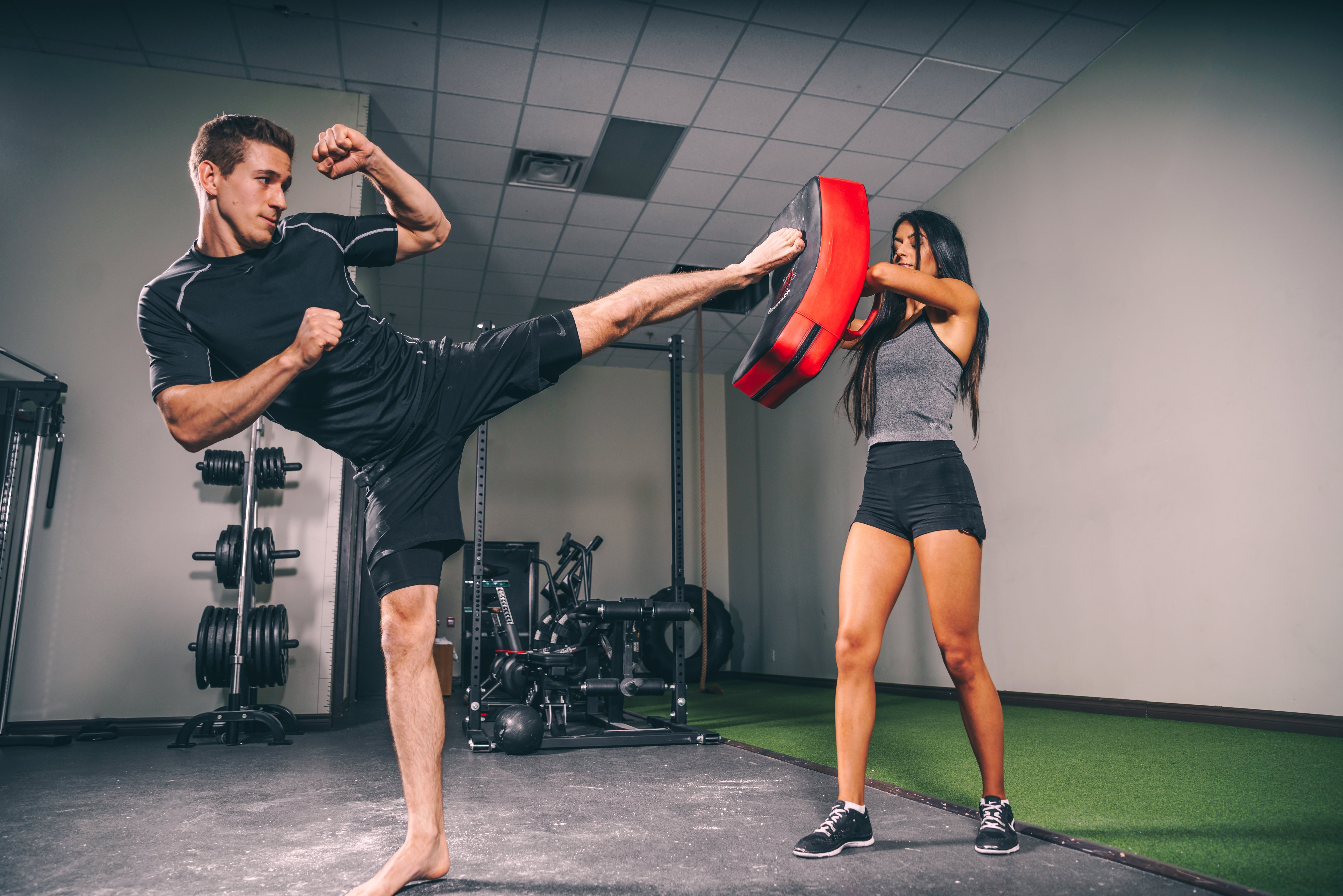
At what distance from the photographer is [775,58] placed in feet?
14.1

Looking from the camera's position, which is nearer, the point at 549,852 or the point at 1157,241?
the point at 549,852

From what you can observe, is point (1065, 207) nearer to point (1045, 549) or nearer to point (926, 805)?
point (1045, 549)

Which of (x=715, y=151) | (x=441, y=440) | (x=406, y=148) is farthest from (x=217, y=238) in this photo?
(x=715, y=151)

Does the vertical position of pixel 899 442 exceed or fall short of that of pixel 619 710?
it exceeds it

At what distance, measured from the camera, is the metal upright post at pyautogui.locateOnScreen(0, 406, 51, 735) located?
A: 3498 mm

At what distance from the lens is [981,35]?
4141 millimetres

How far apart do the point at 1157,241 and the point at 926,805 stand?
322cm

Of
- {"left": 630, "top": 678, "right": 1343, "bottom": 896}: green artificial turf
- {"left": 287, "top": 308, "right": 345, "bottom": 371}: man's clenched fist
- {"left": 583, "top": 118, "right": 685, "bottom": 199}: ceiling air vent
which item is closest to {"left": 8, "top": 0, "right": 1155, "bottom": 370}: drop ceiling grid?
{"left": 583, "top": 118, "right": 685, "bottom": 199}: ceiling air vent

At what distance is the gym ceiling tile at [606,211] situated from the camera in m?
5.80

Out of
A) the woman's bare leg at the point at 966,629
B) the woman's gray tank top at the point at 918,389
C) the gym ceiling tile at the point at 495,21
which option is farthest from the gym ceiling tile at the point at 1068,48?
the woman's bare leg at the point at 966,629

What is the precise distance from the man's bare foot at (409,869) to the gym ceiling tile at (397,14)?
12.8ft

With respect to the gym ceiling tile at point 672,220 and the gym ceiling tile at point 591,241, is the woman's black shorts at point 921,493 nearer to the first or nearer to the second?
the gym ceiling tile at point 672,220

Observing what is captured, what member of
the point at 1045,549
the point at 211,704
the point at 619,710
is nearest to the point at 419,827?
the point at 619,710

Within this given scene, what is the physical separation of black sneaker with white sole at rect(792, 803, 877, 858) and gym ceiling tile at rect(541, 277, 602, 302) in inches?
238
